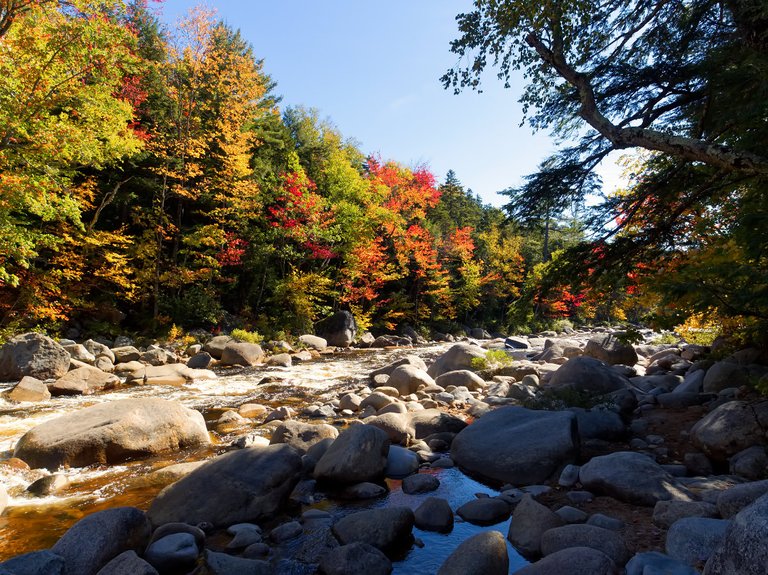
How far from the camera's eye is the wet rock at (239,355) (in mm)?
13758

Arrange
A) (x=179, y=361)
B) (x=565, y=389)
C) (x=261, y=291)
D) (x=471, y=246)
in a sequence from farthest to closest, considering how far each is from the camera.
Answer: (x=471, y=246) → (x=261, y=291) → (x=179, y=361) → (x=565, y=389)

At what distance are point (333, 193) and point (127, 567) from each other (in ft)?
67.4

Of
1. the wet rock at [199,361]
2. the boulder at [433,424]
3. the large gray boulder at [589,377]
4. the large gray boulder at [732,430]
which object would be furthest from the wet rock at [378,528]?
the wet rock at [199,361]

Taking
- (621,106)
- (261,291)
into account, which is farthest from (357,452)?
(261,291)

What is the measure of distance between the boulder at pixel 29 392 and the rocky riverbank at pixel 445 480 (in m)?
0.03

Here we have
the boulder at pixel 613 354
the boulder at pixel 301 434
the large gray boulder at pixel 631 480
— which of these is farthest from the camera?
the boulder at pixel 613 354

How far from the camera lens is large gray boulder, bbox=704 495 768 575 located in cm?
198

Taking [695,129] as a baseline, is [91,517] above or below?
below

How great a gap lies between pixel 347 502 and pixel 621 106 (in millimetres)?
6674

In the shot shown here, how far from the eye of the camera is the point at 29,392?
845 cm

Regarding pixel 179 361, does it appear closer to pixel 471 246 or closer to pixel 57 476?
pixel 57 476

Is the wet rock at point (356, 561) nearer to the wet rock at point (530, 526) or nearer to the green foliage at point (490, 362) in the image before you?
the wet rock at point (530, 526)

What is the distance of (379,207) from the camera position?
2262cm

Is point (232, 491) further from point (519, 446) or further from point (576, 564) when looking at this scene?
point (519, 446)
